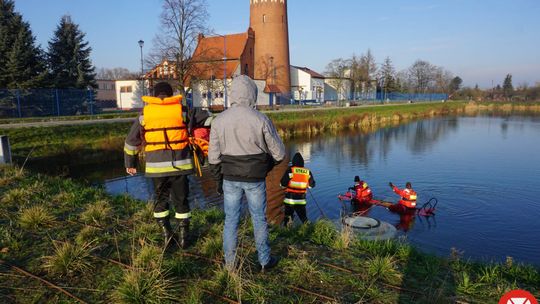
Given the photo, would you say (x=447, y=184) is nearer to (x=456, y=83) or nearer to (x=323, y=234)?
(x=323, y=234)

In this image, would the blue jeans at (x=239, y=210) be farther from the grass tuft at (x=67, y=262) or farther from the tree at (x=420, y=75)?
the tree at (x=420, y=75)

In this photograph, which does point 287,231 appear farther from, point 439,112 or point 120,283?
point 439,112

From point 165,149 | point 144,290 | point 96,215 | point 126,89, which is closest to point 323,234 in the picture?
point 165,149

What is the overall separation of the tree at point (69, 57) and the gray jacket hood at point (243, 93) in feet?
118

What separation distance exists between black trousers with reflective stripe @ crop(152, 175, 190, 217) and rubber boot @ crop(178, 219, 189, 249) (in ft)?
0.52

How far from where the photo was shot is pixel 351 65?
63375mm

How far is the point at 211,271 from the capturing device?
433 cm

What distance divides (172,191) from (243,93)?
192cm

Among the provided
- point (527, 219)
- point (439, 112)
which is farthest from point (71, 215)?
point (439, 112)

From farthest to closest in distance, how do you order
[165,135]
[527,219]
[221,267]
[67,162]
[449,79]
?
[449,79] < [67,162] < [527,219] < [165,135] < [221,267]

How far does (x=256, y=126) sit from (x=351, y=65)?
62624 millimetres

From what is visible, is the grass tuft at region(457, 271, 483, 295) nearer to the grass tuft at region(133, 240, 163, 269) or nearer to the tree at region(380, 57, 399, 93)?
the grass tuft at region(133, 240, 163, 269)

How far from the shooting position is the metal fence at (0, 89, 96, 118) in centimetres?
2778

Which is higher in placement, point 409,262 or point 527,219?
point 409,262
